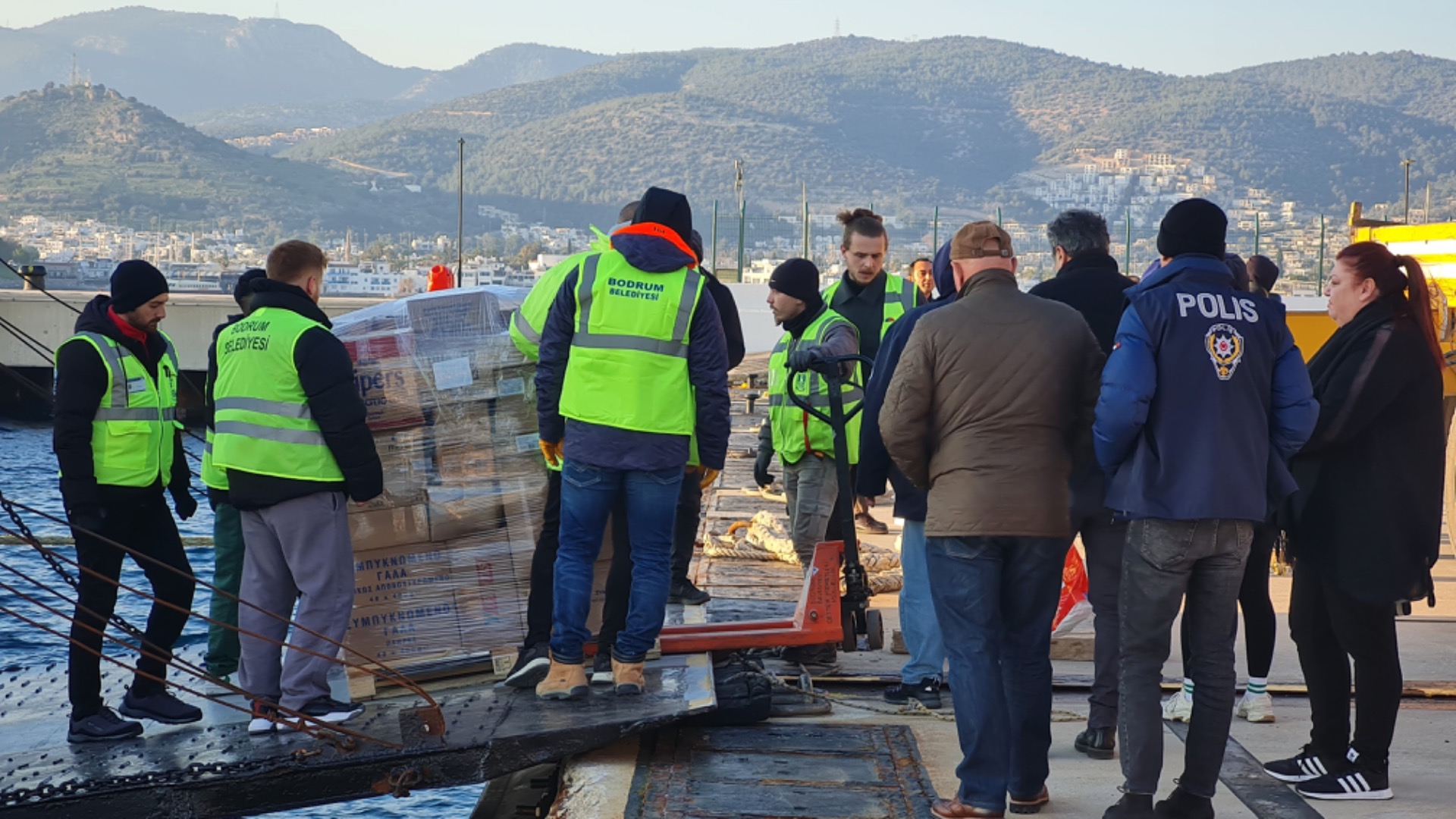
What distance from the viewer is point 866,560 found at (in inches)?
338

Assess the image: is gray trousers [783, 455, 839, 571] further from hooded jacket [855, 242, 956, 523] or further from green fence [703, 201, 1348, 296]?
green fence [703, 201, 1348, 296]

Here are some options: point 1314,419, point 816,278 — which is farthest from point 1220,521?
point 816,278

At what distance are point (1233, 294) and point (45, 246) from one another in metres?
98.0

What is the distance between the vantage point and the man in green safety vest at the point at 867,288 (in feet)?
22.9

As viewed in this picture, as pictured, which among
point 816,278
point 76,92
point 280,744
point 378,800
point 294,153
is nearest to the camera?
point 280,744

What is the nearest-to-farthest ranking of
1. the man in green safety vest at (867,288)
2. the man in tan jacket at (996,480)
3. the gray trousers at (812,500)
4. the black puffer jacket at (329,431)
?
1. the man in tan jacket at (996,480)
2. the black puffer jacket at (329,431)
3. the gray trousers at (812,500)
4. the man in green safety vest at (867,288)

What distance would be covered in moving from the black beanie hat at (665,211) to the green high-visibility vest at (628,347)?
0.72ft

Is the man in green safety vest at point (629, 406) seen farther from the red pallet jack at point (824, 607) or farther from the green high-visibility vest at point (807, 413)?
the green high-visibility vest at point (807, 413)

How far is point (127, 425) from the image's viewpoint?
217 inches

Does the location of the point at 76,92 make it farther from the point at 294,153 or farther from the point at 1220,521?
the point at 1220,521

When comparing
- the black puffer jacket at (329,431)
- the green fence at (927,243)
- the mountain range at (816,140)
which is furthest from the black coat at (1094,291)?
the mountain range at (816,140)

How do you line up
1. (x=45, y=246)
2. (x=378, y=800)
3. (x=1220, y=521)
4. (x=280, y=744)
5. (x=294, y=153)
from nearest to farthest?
1. (x=1220, y=521)
2. (x=280, y=744)
3. (x=378, y=800)
4. (x=45, y=246)
5. (x=294, y=153)

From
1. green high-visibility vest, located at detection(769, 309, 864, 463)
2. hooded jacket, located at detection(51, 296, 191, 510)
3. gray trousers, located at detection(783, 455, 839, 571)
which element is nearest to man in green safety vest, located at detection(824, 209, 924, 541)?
gray trousers, located at detection(783, 455, 839, 571)

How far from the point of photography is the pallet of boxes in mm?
5691
